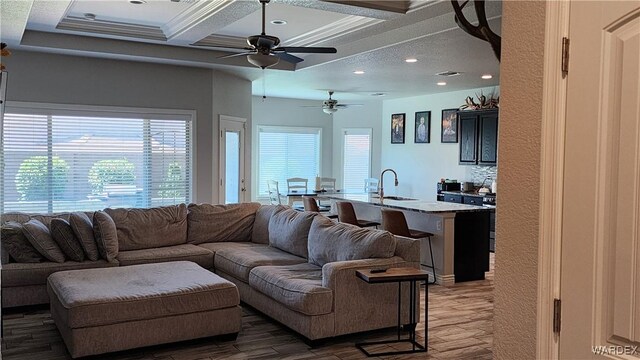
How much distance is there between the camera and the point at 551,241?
1.49 metres

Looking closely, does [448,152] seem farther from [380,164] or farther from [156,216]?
[156,216]

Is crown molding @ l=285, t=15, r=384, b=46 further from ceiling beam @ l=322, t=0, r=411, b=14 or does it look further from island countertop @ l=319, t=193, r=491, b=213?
island countertop @ l=319, t=193, r=491, b=213

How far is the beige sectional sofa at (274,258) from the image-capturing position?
4.29 meters

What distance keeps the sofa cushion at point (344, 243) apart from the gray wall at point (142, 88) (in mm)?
3317

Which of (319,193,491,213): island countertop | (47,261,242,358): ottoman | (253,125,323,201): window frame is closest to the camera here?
(47,261,242,358): ottoman

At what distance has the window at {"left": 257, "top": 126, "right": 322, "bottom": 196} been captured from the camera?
12.1 metres

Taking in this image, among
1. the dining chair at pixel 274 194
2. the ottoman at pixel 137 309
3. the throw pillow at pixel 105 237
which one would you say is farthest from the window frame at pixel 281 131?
the ottoman at pixel 137 309

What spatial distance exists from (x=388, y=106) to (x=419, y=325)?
24.3ft

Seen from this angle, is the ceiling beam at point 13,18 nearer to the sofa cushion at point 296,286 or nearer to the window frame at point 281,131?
the sofa cushion at point 296,286

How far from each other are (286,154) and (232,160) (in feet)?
12.2

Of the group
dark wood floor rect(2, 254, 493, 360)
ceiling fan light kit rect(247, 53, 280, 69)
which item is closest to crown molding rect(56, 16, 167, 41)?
ceiling fan light kit rect(247, 53, 280, 69)

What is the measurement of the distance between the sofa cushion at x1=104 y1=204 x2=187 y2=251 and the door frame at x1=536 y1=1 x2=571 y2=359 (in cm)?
507

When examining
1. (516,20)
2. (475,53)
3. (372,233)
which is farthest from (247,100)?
(516,20)

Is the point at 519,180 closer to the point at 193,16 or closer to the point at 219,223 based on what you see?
the point at 193,16
